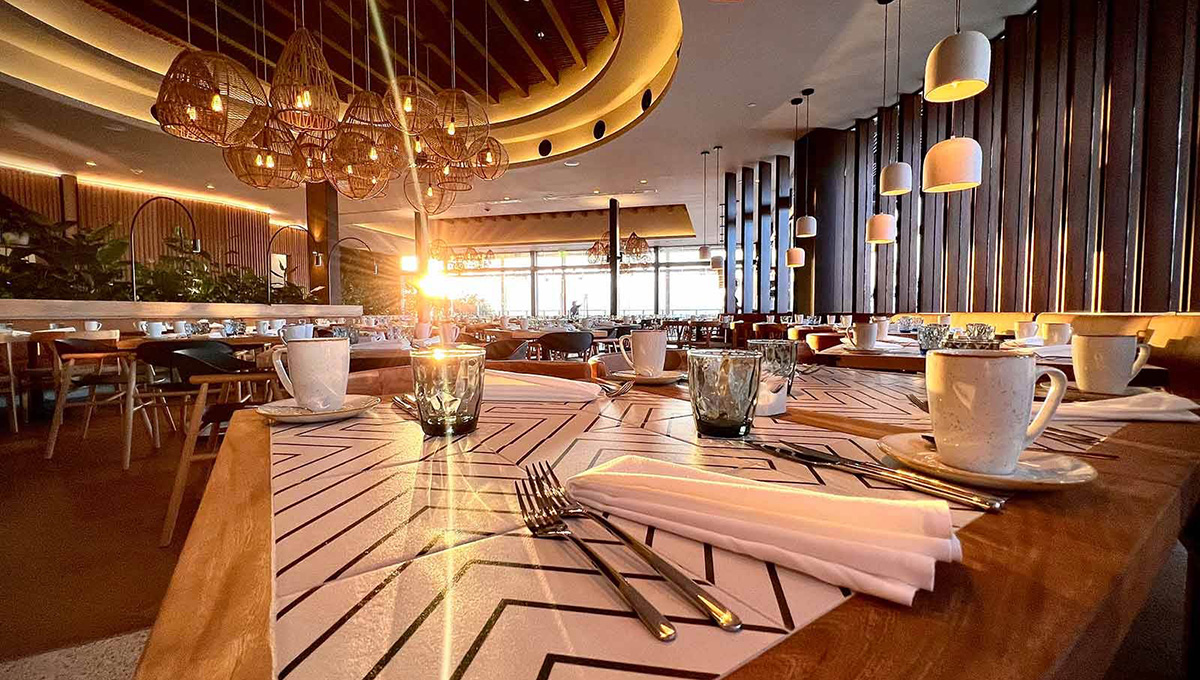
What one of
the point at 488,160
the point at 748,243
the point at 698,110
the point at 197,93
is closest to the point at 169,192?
the point at 488,160

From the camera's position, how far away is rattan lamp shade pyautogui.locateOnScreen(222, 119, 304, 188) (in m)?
4.64

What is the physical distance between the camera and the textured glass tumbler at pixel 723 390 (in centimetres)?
72

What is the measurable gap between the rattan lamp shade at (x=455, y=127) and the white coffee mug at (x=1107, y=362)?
4.38 meters

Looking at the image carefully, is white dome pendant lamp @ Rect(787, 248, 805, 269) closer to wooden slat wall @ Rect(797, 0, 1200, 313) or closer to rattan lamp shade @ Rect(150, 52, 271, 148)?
wooden slat wall @ Rect(797, 0, 1200, 313)

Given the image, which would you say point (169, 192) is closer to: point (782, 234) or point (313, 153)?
point (313, 153)

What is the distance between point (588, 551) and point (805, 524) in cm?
16

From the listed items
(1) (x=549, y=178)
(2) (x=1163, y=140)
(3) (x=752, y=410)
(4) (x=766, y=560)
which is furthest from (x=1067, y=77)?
(1) (x=549, y=178)

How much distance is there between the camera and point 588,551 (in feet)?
1.26

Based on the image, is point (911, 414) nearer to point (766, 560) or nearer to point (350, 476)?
point (766, 560)

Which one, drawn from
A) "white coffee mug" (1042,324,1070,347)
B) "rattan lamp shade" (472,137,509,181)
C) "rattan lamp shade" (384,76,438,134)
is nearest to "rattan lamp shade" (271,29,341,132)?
"rattan lamp shade" (384,76,438,134)

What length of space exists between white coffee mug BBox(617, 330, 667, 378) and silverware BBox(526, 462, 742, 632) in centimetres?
73

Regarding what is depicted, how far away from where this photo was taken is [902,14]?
516 cm

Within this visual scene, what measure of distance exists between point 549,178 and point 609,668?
10.8m

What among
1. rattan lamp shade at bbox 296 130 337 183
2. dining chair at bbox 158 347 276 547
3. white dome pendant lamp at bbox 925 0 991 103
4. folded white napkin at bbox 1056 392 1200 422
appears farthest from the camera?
rattan lamp shade at bbox 296 130 337 183
